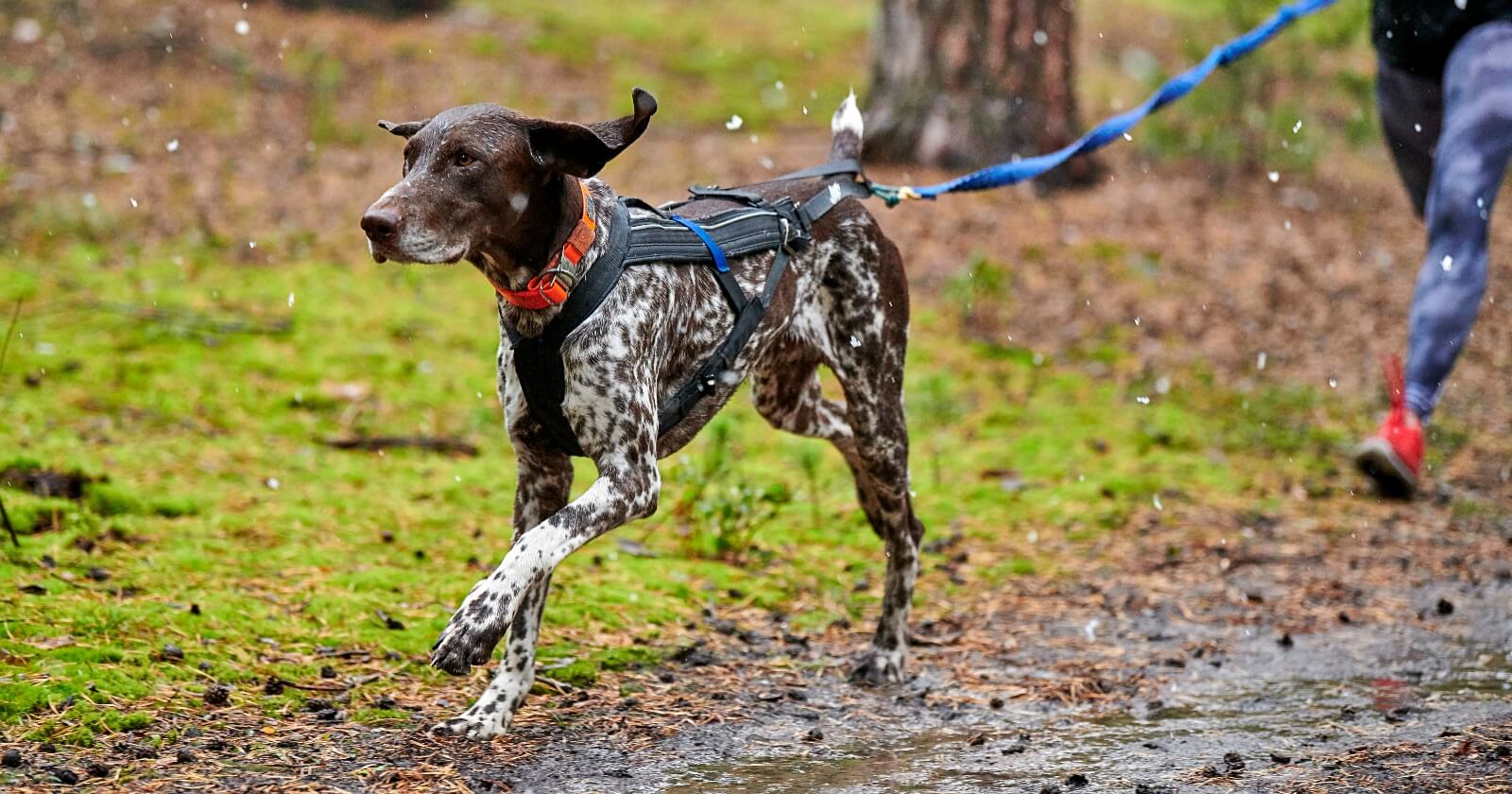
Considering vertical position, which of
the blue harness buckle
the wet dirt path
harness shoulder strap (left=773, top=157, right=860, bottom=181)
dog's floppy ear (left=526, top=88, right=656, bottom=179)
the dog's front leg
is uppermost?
harness shoulder strap (left=773, top=157, right=860, bottom=181)

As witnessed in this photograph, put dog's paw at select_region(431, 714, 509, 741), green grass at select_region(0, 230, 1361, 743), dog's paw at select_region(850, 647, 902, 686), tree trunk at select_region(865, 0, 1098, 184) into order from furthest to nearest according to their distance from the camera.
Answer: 1. tree trunk at select_region(865, 0, 1098, 184)
2. dog's paw at select_region(850, 647, 902, 686)
3. green grass at select_region(0, 230, 1361, 743)
4. dog's paw at select_region(431, 714, 509, 741)

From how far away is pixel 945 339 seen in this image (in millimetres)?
9984

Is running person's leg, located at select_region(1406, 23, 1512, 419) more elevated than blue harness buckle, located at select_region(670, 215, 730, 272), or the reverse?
running person's leg, located at select_region(1406, 23, 1512, 419)

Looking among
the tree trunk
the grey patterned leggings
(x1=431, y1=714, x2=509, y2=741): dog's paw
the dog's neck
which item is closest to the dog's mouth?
the dog's neck

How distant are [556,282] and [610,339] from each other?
235mm

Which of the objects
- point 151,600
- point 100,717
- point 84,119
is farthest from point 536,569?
point 84,119

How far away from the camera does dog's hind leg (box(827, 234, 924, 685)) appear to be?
5.22 meters

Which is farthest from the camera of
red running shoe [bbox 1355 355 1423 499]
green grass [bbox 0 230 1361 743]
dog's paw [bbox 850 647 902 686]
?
red running shoe [bbox 1355 355 1423 499]

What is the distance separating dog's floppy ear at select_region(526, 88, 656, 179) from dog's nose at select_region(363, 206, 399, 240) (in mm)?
496

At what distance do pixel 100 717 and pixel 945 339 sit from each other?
6.79 m

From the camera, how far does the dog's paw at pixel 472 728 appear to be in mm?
4359

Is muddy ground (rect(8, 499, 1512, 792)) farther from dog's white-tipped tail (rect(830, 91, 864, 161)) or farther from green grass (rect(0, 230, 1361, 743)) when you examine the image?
dog's white-tipped tail (rect(830, 91, 864, 161))

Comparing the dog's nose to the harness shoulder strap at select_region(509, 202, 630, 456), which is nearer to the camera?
the dog's nose

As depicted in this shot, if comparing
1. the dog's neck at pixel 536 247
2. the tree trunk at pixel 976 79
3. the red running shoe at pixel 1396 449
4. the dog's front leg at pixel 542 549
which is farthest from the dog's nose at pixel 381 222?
the tree trunk at pixel 976 79
